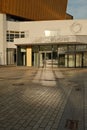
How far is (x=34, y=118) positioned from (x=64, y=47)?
3593 centimetres

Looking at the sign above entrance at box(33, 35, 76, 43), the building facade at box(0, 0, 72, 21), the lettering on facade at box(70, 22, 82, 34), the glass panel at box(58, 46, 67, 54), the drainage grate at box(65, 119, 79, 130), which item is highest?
the building facade at box(0, 0, 72, 21)

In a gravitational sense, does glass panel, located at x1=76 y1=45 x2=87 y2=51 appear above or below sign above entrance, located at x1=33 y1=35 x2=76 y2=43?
below

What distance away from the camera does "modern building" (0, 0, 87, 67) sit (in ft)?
140

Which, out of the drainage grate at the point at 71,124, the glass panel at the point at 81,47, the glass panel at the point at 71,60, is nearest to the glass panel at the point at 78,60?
the glass panel at the point at 71,60

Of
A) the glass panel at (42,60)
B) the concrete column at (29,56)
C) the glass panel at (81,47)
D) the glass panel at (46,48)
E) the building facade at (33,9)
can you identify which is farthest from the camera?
the building facade at (33,9)

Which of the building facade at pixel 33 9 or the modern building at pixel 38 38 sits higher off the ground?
the building facade at pixel 33 9

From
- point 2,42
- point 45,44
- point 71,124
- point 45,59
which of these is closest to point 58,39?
point 45,44

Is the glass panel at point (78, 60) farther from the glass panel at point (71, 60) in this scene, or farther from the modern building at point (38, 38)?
the glass panel at point (71, 60)

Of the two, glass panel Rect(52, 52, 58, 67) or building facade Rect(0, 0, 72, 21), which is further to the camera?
building facade Rect(0, 0, 72, 21)

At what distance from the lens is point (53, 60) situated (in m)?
44.1

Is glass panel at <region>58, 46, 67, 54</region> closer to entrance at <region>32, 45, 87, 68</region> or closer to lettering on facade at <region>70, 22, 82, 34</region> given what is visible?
entrance at <region>32, 45, 87, 68</region>

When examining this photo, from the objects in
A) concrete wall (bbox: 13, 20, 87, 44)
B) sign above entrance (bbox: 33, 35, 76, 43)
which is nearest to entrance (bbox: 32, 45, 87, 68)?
sign above entrance (bbox: 33, 35, 76, 43)

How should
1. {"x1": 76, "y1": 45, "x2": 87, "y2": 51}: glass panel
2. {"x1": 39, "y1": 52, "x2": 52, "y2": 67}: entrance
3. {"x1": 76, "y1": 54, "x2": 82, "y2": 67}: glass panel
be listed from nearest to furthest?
{"x1": 76, "y1": 45, "x2": 87, "y2": 51}: glass panel < {"x1": 76, "y1": 54, "x2": 82, "y2": 67}: glass panel < {"x1": 39, "y1": 52, "x2": 52, "y2": 67}: entrance

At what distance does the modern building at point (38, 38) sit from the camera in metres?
42.7
